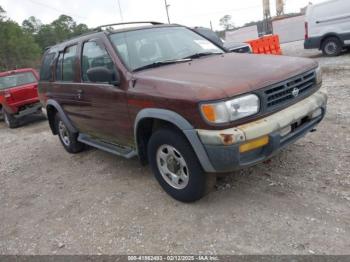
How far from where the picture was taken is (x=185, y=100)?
318 cm

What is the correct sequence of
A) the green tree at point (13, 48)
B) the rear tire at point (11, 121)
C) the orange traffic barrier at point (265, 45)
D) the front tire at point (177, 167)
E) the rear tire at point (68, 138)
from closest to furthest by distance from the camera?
the front tire at point (177, 167), the rear tire at point (68, 138), the rear tire at point (11, 121), the orange traffic barrier at point (265, 45), the green tree at point (13, 48)

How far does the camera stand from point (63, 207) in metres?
4.24

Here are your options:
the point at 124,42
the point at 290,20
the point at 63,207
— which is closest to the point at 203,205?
the point at 63,207

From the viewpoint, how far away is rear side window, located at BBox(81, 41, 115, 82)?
13.9 feet

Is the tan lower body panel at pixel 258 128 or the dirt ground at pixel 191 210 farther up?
the tan lower body panel at pixel 258 128

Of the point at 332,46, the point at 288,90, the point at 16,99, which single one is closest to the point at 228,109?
the point at 288,90

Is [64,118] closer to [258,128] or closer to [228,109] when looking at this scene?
[228,109]

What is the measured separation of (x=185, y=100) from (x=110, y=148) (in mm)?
1896

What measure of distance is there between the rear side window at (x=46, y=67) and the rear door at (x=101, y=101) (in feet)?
4.45

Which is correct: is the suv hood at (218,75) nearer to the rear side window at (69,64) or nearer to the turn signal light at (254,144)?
the turn signal light at (254,144)

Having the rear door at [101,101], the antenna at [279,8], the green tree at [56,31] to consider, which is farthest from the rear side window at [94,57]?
the green tree at [56,31]

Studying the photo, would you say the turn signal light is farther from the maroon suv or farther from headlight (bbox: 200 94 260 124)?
headlight (bbox: 200 94 260 124)

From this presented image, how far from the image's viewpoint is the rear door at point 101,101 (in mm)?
4148

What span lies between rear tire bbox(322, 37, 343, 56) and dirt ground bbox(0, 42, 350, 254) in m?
8.25
